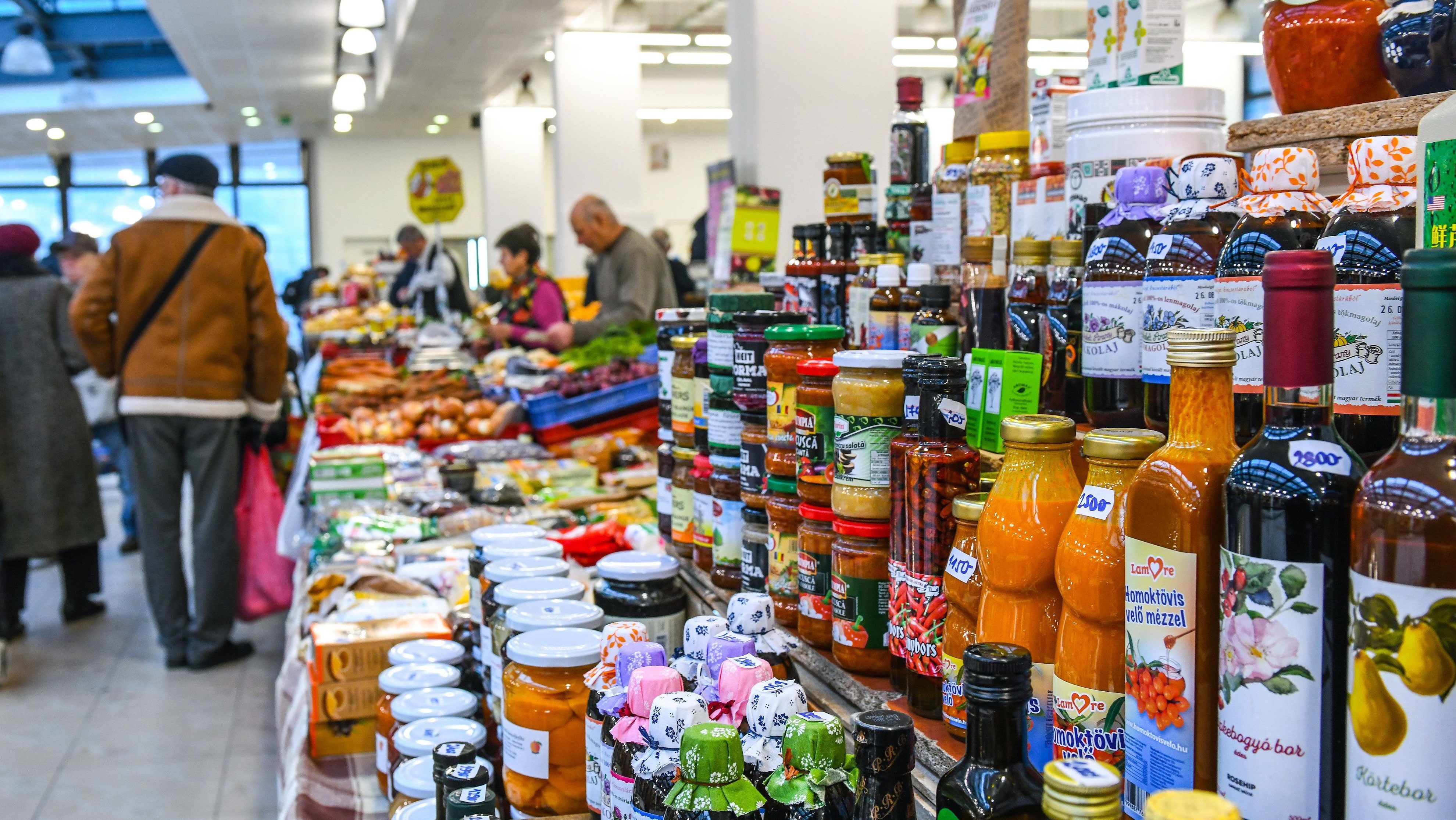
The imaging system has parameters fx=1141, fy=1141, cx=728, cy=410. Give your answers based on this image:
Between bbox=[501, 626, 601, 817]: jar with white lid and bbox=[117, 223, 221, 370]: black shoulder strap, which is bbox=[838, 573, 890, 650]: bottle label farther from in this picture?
bbox=[117, 223, 221, 370]: black shoulder strap

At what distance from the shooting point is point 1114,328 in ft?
3.82

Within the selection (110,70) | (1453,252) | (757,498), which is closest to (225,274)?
(757,498)

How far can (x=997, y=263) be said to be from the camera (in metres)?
1.65

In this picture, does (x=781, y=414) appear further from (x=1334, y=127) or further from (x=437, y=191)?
(x=437, y=191)

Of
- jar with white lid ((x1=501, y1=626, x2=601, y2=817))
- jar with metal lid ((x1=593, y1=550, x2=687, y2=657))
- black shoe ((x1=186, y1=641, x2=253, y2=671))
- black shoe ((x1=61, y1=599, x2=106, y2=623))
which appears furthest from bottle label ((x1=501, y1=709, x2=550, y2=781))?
black shoe ((x1=61, y1=599, x2=106, y2=623))

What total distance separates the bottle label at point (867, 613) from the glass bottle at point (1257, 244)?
19.4 inches

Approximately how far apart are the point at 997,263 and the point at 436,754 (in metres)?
1.02

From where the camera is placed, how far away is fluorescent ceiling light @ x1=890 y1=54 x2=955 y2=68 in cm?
1176

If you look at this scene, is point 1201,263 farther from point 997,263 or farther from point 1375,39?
point 997,263

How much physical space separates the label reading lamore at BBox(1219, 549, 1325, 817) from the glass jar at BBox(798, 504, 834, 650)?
668mm

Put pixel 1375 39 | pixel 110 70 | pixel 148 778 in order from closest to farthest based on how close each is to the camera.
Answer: pixel 1375 39
pixel 148 778
pixel 110 70

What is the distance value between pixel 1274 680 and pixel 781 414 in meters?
0.89

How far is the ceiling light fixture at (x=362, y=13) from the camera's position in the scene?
7.19m

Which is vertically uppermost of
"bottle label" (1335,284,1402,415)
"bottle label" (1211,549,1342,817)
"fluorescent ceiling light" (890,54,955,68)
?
"fluorescent ceiling light" (890,54,955,68)
